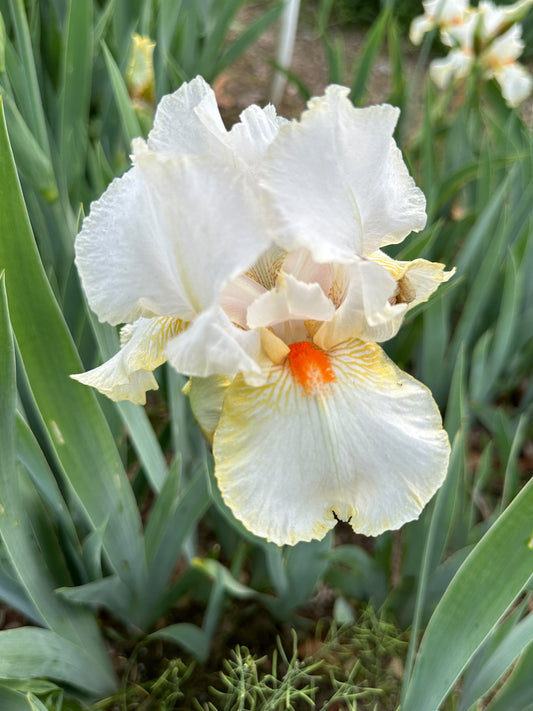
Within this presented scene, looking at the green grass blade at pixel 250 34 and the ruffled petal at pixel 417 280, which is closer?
the ruffled petal at pixel 417 280

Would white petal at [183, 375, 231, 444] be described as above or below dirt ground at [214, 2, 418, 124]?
below

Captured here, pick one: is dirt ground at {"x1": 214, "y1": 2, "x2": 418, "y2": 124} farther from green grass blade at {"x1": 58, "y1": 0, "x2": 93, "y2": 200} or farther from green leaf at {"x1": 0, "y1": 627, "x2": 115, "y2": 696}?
green leaf at {"x1": 0, "y1": 627, "x2": 115, "y2": 696}

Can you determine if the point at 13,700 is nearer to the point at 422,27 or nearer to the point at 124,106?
the point at 124,106

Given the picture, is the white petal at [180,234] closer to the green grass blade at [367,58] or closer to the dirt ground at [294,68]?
the green grass blade at [367,58]

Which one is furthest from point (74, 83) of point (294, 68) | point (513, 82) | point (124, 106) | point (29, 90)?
point (294, 68)

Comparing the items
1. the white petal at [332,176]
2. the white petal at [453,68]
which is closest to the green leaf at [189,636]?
the white petal at [332,176]

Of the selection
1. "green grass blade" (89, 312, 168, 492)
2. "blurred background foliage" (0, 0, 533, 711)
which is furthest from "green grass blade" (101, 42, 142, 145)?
"green grass blade" (89, 312, 168, 492)
